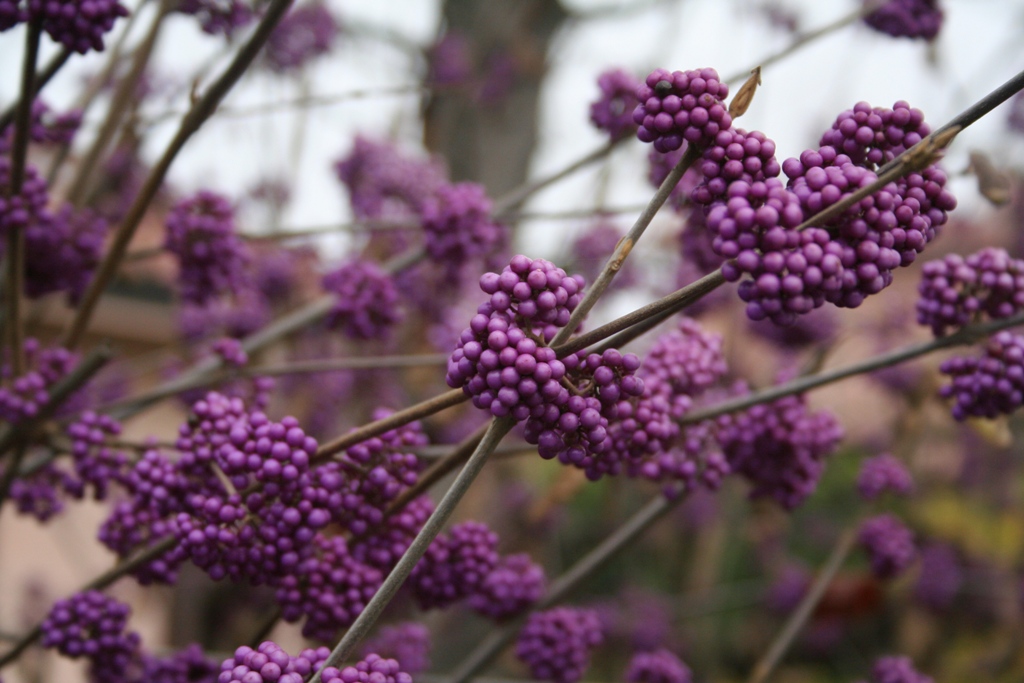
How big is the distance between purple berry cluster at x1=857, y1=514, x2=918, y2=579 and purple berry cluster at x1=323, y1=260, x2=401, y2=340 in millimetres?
1118

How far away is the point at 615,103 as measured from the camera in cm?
164

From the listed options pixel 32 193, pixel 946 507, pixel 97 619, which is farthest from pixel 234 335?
pixel 946 507

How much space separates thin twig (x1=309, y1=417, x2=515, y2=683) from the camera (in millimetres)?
694

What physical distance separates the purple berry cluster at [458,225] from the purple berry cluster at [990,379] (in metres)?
0.88

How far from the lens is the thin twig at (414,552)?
0.69m

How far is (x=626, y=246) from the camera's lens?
2.44ft

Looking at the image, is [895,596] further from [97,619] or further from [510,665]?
[97,619]

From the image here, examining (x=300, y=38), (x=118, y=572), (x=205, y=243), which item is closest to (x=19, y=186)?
(x=205, y=243)

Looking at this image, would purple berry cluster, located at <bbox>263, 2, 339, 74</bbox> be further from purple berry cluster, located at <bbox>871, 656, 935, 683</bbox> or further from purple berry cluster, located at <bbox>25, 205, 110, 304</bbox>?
purple berry cluster, located at <bbox>871, 656, 935, 683</bbox>

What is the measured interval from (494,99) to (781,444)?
2814 millimetres

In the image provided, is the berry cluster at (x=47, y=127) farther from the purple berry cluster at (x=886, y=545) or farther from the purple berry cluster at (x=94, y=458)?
the purple berry cluster at (x=886, y=545)

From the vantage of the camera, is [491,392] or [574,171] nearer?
[491,392]

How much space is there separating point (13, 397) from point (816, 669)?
4150 mm

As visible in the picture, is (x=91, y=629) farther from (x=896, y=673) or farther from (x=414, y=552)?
(x=896, y=673)
